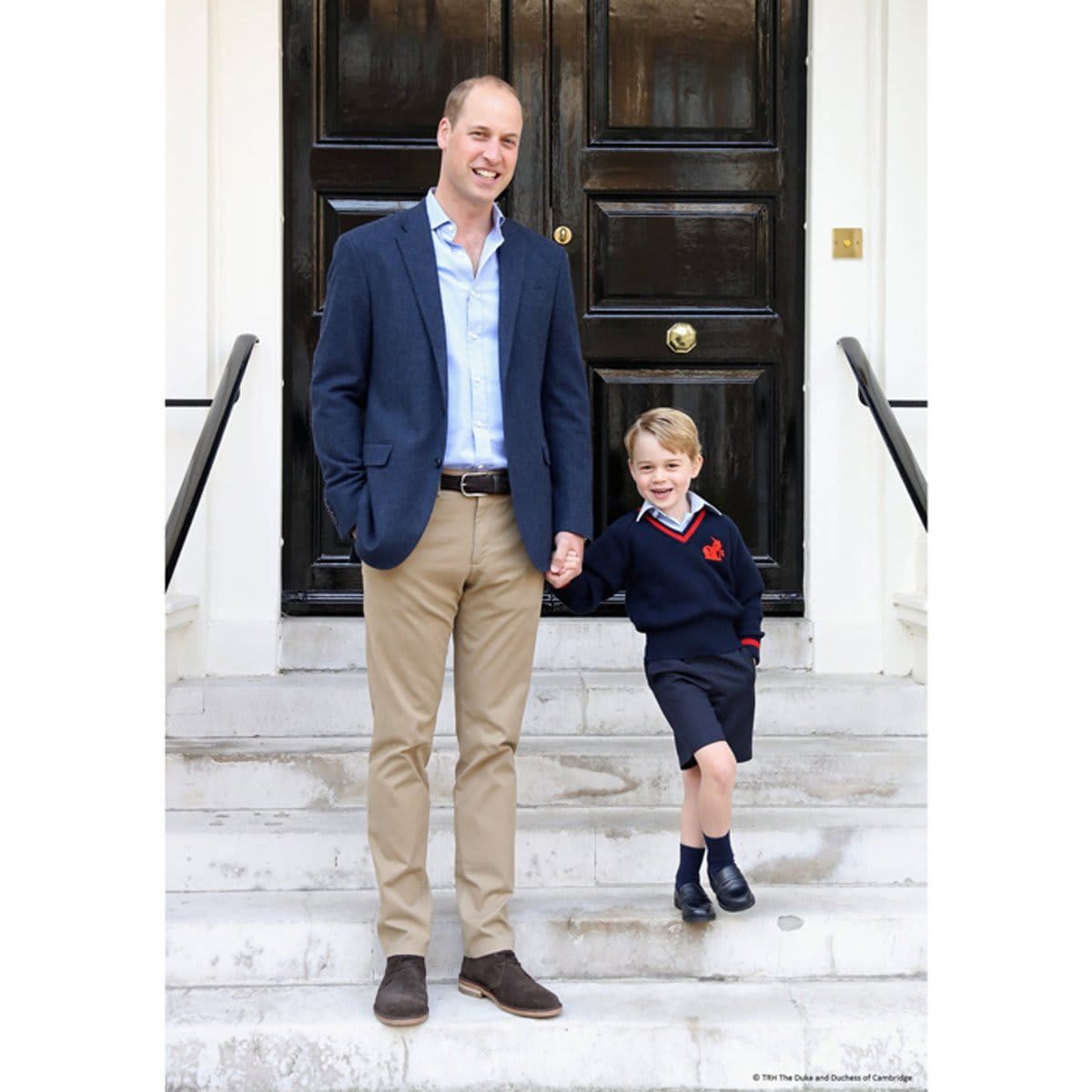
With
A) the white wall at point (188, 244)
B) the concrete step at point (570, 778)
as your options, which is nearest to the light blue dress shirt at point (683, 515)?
the concrete step at point (570, 778)

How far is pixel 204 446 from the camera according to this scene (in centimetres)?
391

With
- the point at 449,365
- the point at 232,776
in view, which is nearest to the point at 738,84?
the point at 449,365

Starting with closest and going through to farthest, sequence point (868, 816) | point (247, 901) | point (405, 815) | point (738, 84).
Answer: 1. point (405, 815)
2. point (247, 901)
3. point (868, 816)
4. point (738, 84)

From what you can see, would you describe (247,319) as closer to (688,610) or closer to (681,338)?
(681,338)

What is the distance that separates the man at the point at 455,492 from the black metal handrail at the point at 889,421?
4.18ft

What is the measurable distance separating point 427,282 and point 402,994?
1.44m

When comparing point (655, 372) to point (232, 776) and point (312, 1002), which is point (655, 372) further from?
point (312, 1002)

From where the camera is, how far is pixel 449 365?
9.80 ft

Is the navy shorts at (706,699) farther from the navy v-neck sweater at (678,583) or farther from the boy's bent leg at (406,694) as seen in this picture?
the boy's bent leg at (406,694)

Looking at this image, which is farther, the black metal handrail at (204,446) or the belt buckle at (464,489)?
the black metal handrail at (204,446)

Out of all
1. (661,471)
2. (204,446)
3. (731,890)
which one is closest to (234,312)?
(204,446)

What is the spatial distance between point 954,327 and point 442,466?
137 cm

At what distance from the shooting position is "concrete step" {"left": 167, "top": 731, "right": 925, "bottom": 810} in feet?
12.6

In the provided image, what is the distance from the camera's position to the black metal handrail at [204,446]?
12.1 feet
